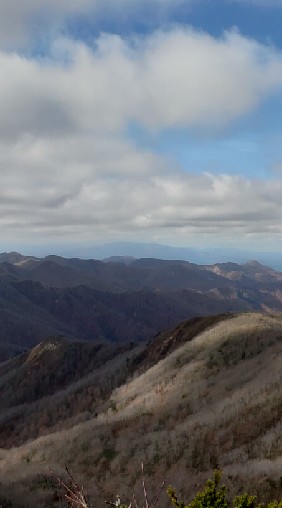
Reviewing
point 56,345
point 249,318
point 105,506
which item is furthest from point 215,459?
point 56,345

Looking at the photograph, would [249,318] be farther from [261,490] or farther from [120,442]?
[261,490]

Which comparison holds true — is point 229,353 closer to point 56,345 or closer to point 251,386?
point 251,386

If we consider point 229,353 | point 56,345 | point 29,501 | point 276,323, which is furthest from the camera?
point 56,345

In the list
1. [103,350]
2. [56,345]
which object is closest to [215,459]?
[103,350]

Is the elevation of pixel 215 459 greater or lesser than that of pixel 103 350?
greater

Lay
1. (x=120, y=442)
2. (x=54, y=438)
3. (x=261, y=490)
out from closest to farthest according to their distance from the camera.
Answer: (x=261, y=490) < (x=120, y=442) < (x=54, y=438)

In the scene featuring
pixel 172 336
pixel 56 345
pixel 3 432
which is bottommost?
pixel 3 432

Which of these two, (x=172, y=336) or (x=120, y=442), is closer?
(x=120, y=442)
